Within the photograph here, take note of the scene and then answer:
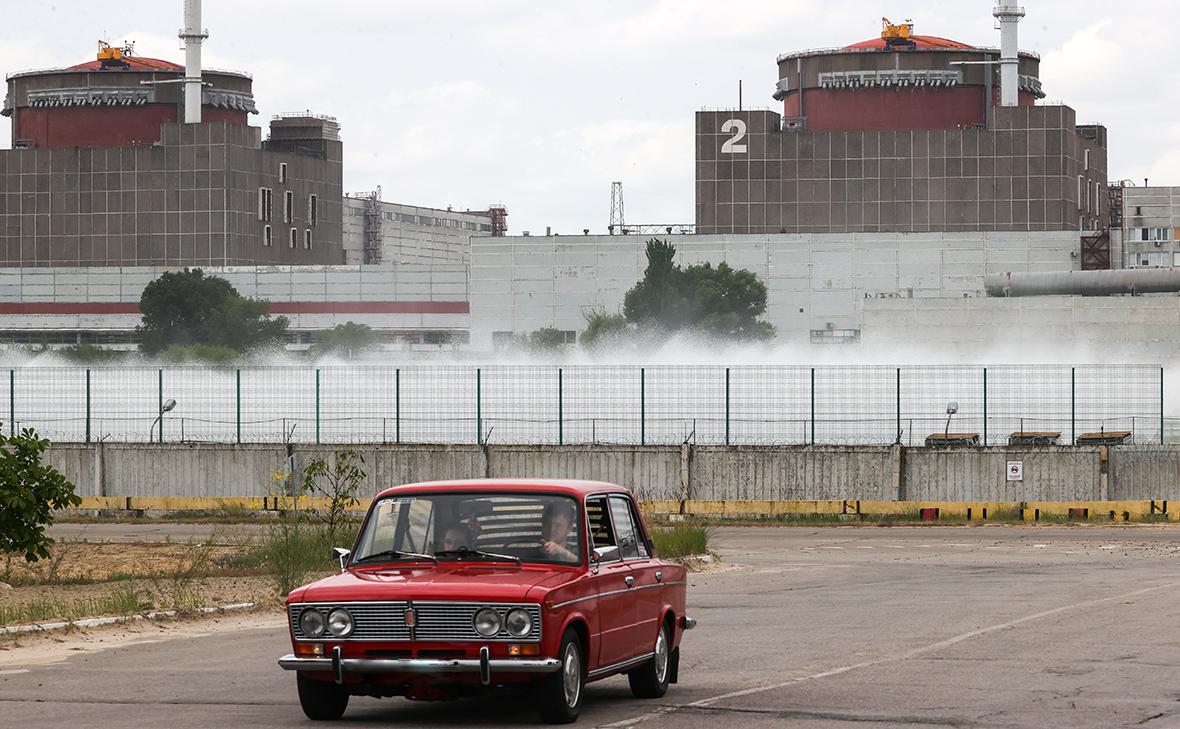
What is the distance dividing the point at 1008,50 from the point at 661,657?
135854mm

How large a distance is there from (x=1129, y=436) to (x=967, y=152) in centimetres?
9454

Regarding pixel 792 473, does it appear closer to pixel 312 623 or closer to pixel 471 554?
pixel 471 554

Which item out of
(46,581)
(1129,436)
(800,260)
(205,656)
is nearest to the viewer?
(205,656)

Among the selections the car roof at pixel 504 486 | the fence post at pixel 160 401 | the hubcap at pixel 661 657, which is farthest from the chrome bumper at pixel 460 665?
the fence post at pixel 160 401

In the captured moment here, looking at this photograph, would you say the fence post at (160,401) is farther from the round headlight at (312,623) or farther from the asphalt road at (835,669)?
the round headlight at (312,623)

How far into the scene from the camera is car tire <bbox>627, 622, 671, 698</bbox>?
1507cm

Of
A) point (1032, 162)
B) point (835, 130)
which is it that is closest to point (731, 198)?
point (835, 130)

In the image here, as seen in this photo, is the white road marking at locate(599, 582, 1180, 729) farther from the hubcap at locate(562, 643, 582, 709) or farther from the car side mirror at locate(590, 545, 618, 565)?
the car side mirror at locate(590, 545, 618, 565)

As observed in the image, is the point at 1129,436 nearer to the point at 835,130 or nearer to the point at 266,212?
the point at 835,130

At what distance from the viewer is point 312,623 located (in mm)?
13352

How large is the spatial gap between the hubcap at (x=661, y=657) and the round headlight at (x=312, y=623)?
3.06 meters

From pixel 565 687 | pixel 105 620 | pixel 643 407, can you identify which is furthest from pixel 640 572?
pixel 643 407

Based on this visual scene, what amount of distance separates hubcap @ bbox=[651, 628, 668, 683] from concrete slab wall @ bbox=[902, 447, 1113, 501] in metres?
33.1

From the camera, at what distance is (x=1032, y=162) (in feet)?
470
